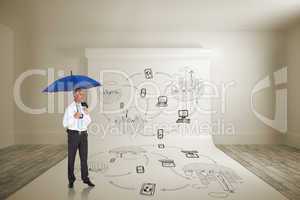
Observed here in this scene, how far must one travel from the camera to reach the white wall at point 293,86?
6184 millimetres

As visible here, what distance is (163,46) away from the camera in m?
6.66

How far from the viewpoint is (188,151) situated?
571cm

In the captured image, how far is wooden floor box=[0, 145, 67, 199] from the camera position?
138 inches

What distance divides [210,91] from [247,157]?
6.59 ft

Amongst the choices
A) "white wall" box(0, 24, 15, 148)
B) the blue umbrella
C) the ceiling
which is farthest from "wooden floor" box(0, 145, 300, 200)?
the ceiling

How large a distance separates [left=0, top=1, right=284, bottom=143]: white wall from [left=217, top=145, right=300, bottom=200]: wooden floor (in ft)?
2.31

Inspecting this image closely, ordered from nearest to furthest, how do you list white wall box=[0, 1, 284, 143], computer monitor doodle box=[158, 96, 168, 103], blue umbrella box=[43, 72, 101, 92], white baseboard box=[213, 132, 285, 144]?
blue umbrella box=[43, 72, 101, 92], computer monitor doodle box=[158, 96, 168, 103], white wall box=[0, 1, 284, 143], white baseboard box=[213, 132, 285, 144]

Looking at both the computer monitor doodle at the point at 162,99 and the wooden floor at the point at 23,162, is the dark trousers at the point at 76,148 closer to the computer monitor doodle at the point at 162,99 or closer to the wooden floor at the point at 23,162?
the wooden floor at the point at 23,162

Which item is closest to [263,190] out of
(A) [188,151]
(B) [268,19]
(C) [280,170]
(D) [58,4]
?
(C) [280,170]

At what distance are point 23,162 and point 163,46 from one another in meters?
4.00

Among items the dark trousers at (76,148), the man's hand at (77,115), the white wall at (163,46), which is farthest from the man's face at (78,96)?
the white wall at (163,46)

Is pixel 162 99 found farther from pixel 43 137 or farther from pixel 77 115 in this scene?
pixel 77 115

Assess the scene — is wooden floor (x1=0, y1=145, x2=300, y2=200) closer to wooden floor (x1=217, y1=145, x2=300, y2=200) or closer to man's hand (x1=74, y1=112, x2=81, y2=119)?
wooden floor (x1=217, y1=145, x2=300, y2=200)

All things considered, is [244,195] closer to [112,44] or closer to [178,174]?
[178,174]
